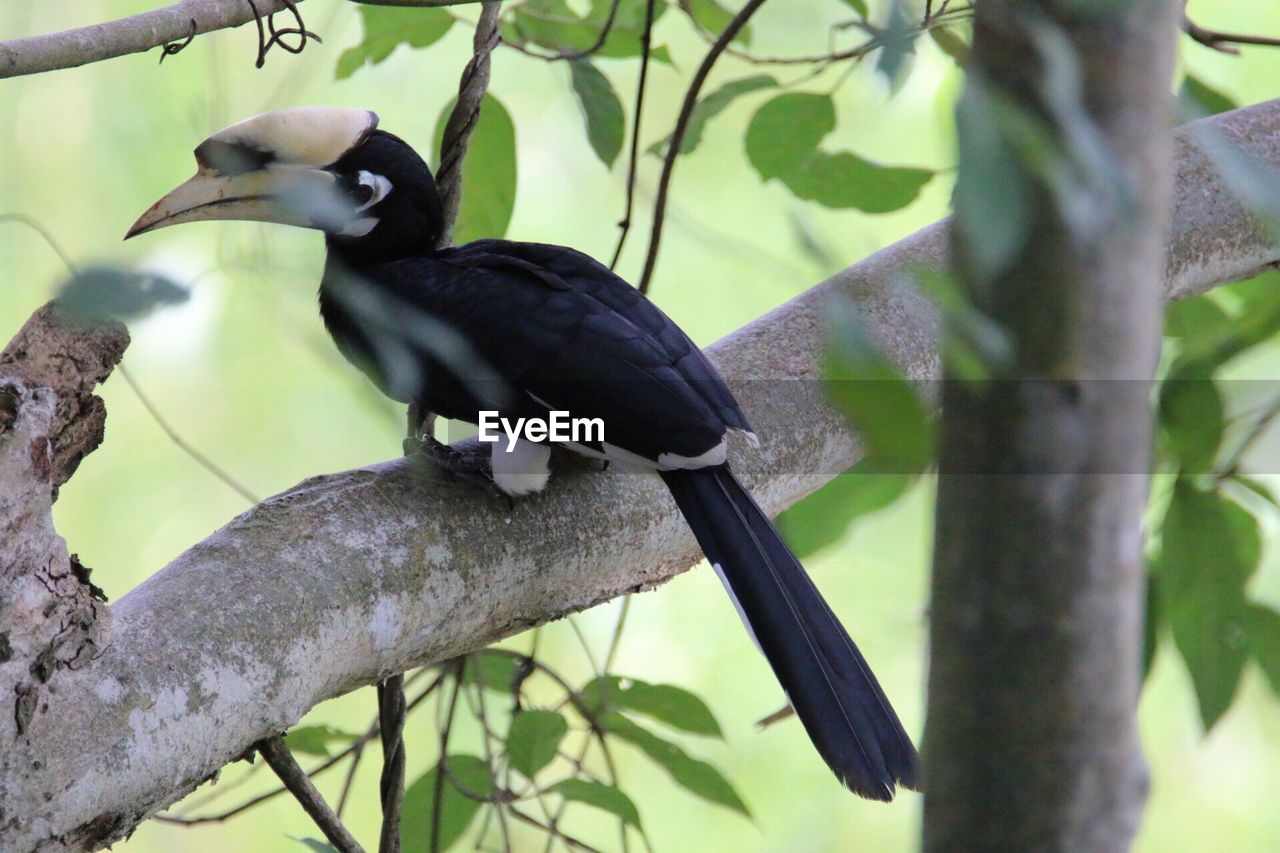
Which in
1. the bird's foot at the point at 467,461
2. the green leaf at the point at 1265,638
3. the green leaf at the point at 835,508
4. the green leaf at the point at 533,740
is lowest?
the green leaf at the point at 1265,638

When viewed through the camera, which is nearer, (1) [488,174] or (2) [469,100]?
(2) [469,100]

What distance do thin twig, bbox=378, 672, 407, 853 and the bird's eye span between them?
629 millimetres

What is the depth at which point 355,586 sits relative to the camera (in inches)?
43.2

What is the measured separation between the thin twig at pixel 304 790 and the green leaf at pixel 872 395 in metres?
0.81

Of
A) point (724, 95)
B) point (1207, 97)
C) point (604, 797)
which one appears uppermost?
point (724, 95)

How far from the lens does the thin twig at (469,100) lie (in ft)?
4.92

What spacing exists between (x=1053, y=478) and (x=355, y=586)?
78 cm

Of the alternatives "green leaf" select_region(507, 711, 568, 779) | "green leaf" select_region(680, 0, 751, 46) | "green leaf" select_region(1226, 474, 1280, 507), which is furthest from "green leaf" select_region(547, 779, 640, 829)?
"green leaf" select_region(680, 0, 751, 46)

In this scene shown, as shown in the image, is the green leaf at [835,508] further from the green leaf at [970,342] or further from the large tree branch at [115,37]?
the green leaf at [970,342]

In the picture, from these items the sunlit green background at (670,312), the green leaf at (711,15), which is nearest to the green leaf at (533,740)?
the green leaf at (711,15)

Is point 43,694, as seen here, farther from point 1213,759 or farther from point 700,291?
point 1213,759

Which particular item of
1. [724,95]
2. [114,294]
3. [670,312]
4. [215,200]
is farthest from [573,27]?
[670,312]

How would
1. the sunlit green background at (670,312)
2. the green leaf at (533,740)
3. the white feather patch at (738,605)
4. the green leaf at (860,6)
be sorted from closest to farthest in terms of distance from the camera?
the white feather patch at (738,605) → the green leaf at (533,740) → the green leaf at (860,6) → the sunlit green background at (670,312)

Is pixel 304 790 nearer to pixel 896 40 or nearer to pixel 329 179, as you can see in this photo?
pixel 329 179
